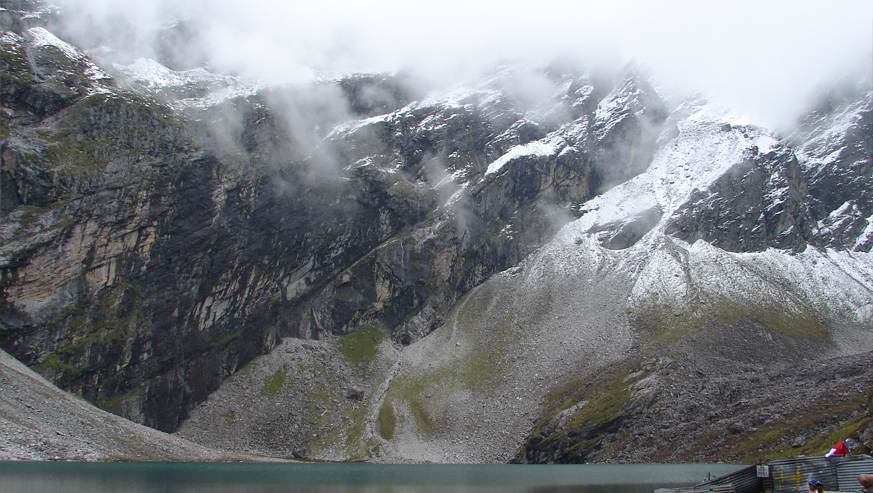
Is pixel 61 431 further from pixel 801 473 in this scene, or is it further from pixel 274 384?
pixel 801 473

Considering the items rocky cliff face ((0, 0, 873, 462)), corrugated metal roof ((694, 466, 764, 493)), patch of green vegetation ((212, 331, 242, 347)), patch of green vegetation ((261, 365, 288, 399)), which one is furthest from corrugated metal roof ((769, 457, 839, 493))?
patch of green vegetation ((212, 331, 242, 347))

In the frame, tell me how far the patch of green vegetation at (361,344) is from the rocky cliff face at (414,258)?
725 mm

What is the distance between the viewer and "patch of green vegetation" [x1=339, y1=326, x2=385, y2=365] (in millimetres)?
139000

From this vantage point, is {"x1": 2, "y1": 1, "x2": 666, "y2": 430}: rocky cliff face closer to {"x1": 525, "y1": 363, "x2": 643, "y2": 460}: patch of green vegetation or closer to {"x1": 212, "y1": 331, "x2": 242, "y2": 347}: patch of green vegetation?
{"x1": 212, "y1": 331, "x2": 242, "y2": 347}: patch of green vegetation

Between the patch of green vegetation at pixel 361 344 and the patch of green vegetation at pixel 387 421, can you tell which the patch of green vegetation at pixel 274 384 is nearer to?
the patch of green vegetation at pixel 361 344

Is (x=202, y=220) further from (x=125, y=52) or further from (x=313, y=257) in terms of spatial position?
(x=125, y=52)

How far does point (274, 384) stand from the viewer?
419ft

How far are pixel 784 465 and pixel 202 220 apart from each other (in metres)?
130

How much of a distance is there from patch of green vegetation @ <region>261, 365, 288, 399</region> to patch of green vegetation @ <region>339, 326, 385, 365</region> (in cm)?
1492

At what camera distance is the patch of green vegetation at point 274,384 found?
Result: 411ft

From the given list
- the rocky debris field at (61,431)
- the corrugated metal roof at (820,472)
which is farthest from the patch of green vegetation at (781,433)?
the rocky debris field at (61,431)

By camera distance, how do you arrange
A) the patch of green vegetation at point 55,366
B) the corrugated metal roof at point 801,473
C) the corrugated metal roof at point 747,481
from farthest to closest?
the patch of green vegetation at point 55,366 → the corrugated metal roof at point 747,481 → the corrugated metal roof at point 801,473

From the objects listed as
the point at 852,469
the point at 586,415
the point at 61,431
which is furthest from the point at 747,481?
the point at 61,431

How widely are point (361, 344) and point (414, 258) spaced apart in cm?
2732
